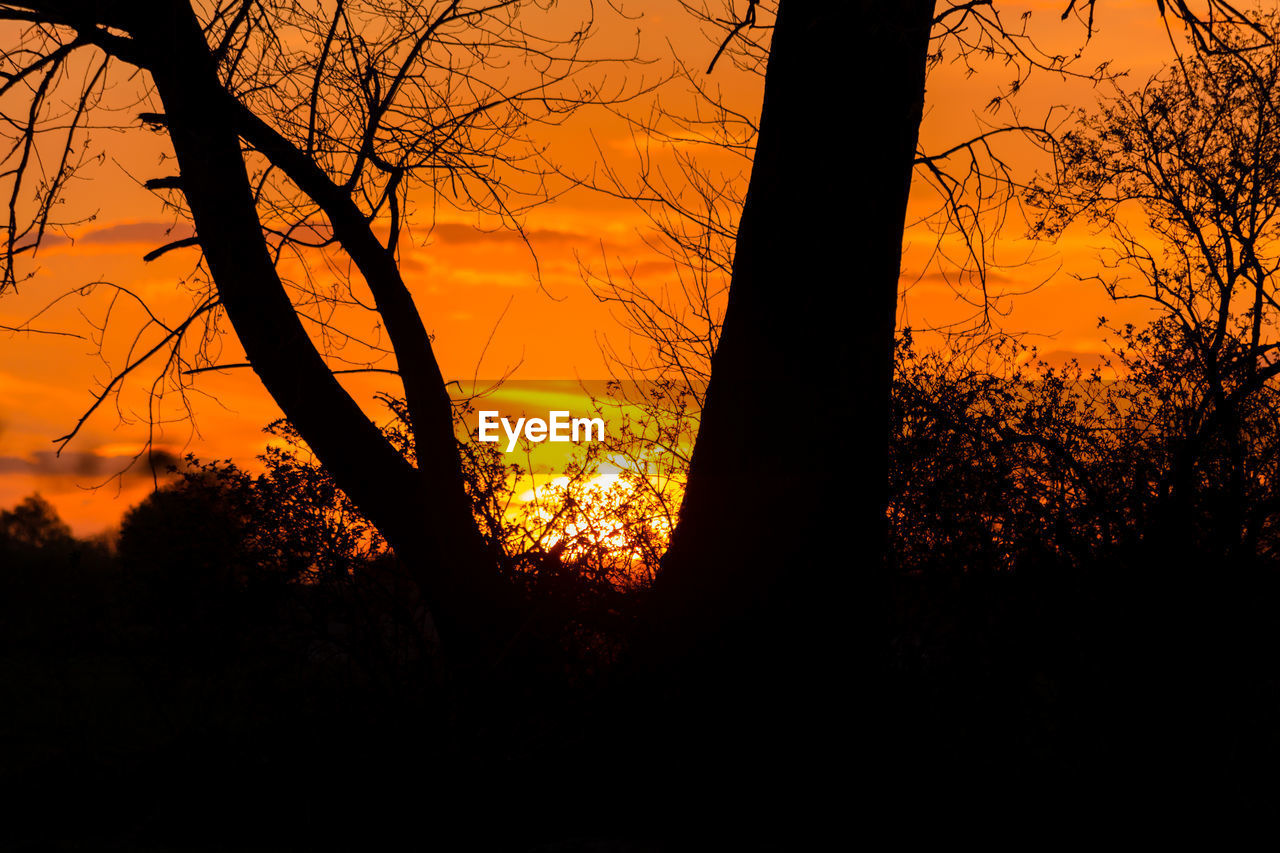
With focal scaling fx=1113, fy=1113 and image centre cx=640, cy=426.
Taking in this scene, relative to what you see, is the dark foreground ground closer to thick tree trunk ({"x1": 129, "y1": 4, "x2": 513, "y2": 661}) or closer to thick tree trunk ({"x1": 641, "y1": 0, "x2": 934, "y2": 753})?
thick tree trunk ({"x1": 641, "y1": 0, "x2": 934, "y2": 753})

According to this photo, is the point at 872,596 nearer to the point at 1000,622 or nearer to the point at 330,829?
the point at 1000,622

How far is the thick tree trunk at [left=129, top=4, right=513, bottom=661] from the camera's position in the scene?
22.3 feet

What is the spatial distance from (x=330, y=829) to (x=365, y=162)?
4.07 m

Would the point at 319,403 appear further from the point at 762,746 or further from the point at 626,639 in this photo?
the point at 762,746

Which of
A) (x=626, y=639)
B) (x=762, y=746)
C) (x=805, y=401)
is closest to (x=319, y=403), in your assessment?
(x=626, y=639)

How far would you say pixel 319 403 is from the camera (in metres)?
6.82

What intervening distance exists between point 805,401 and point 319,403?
10.1 feet

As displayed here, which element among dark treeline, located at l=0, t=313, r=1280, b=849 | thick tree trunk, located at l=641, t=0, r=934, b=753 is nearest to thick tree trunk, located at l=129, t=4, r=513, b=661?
dark treeline, located at l=0, t=313, r=1280, b=849

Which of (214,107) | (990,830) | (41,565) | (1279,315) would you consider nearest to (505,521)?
(214,107)

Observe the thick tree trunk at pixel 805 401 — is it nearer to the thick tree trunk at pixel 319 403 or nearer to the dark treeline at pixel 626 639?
the dark treeline at pixel 626 639

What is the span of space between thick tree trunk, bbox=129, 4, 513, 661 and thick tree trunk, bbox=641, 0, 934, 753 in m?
1.59

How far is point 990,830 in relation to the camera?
18.0 ft

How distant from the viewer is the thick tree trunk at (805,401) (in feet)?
17.9

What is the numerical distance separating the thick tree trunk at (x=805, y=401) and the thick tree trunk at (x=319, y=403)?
5.23ft
